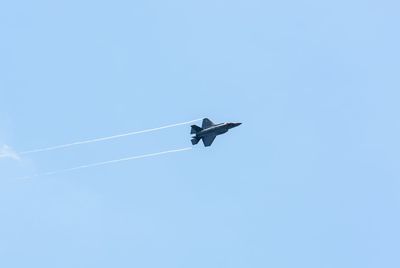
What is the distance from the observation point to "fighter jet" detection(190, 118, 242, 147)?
3937 inches

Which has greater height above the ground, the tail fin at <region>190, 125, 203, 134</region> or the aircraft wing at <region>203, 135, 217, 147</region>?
the tail fin at <region>190, 125, 203, 134</region>

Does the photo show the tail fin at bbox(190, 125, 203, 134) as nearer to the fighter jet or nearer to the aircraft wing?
the fighter jet

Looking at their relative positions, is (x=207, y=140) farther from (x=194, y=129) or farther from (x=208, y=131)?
(x=194, y=129)

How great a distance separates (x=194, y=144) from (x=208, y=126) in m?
5.58

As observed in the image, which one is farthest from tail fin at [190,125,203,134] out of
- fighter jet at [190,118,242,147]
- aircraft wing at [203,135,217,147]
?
aircraft wing at [203,135,217,147]

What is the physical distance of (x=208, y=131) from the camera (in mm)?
100125

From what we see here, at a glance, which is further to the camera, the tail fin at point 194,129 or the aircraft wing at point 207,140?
the aircraft wing at point 207,140

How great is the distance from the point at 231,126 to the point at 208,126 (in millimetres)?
5581

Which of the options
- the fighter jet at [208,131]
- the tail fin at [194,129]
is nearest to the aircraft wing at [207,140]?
the fighter jet at [208,131]

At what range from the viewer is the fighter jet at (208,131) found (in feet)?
328

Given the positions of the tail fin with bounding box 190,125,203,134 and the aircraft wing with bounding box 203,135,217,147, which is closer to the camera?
the tail fin with bounding box 190,125,203,134

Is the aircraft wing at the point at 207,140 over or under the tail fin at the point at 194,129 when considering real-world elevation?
under

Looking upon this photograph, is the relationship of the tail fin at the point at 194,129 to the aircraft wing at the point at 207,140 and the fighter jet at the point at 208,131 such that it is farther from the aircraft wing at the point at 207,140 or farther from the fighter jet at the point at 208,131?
the aircraft wing at the point at 207,140

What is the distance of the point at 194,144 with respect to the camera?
99.9 meters
